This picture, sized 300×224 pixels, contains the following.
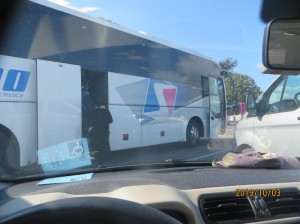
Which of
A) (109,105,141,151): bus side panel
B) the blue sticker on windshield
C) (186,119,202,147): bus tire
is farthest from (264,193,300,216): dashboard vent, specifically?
(186,119,202,147): bus tire

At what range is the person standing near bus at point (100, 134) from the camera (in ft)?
19.3

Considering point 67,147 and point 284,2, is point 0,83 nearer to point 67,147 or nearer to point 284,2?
point 67,147

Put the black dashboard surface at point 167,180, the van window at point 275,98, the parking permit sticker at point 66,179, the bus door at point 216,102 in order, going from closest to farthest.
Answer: the black dashboard surface at point 167,180 → the parking permit sticker at point 66,179 → the van window at point 275,98 → the bus door at point 216,102

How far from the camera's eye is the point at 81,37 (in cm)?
814

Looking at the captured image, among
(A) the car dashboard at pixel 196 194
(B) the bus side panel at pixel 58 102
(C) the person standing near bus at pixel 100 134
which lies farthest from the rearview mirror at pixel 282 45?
(B) the bus side panel at pixel 58 102

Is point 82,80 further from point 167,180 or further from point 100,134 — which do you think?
point 167,180

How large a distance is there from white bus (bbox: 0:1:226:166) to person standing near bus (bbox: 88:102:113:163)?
0.22 m

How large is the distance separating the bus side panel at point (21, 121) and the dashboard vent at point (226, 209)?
185 inches

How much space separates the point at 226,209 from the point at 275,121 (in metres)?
3.08

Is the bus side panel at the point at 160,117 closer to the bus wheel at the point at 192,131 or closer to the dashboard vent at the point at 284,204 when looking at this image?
the bus wheel at the point at 192,131

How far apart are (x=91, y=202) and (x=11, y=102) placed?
19.2 ft

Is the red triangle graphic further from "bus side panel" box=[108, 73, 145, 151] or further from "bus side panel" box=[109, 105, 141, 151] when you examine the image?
"bus side panel" box=[109, 105, 141, 151]

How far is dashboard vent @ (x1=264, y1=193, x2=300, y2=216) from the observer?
9.28 ft

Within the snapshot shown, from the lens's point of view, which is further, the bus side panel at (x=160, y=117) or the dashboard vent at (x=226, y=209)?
the bus side panel at (x=160, y=117)
